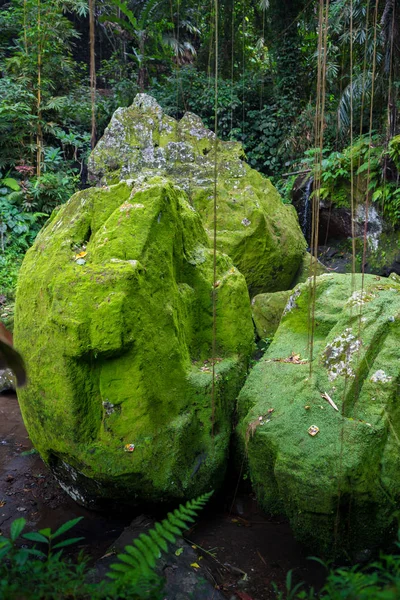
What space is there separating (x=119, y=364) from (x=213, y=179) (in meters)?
4.69

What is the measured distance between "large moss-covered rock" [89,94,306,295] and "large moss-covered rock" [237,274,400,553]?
3065 mm

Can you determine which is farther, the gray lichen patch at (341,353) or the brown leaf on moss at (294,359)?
the brown leaf on moss at (294,359)

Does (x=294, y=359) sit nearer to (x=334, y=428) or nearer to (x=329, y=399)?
(x=329, y=399)

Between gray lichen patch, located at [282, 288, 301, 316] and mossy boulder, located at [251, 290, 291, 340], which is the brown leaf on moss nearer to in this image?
gray lichen patch, located at [282, 288, 301, 316]

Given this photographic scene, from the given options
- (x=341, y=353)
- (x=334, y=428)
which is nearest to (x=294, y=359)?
(x=341, y=353)

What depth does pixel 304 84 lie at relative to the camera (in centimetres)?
1281

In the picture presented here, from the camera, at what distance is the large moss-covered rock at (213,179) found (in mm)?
6457

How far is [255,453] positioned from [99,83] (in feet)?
48.3

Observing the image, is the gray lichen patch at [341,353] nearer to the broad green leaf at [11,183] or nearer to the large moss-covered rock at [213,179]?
the large moss-covered rock at [213,179]

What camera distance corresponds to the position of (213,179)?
709 cm

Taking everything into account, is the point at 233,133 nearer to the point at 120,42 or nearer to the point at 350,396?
the point at 120,42

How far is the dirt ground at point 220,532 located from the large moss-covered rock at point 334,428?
0.70 feet

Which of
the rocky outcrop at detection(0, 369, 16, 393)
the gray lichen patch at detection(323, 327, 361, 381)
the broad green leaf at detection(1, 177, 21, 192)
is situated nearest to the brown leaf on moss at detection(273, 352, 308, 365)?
the gray lichen patch at detection(323, 327, 361, 381)

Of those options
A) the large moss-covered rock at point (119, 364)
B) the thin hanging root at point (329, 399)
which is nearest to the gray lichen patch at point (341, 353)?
the thin hanging root at point (329, 399)
